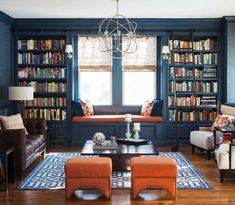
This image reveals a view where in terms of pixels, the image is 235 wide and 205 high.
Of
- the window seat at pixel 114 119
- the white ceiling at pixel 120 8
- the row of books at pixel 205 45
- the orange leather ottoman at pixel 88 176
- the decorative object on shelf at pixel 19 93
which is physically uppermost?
the white ceiling at pixel 120 8

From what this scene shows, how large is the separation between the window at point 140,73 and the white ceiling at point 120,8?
0.82 meters

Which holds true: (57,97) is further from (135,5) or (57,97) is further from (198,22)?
(198,22)

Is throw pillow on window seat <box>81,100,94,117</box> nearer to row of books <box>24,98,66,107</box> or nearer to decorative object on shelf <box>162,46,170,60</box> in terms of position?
row of books <box>24,98,66,107</box>

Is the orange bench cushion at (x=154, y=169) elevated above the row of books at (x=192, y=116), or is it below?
below

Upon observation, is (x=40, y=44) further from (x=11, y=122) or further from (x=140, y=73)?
(x=11, y=122)

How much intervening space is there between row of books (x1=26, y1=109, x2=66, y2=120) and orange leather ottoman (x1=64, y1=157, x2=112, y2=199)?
12.8 ft

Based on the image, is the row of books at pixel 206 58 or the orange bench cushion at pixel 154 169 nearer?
the orange bench cushion at pixel 154 169

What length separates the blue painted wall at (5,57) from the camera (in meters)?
7.69

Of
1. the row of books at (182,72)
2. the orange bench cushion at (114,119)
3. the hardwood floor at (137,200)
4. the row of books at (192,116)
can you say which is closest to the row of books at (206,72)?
the row of books at (182,72)

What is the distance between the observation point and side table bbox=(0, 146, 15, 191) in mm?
4988

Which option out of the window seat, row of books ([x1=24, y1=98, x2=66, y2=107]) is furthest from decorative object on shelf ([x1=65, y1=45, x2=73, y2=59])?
the window seat

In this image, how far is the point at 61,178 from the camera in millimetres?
5559

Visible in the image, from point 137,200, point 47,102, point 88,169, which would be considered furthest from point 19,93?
point 137,200

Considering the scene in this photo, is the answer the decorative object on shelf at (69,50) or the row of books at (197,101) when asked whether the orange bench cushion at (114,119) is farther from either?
the decorative object on shelf at (69,50)
